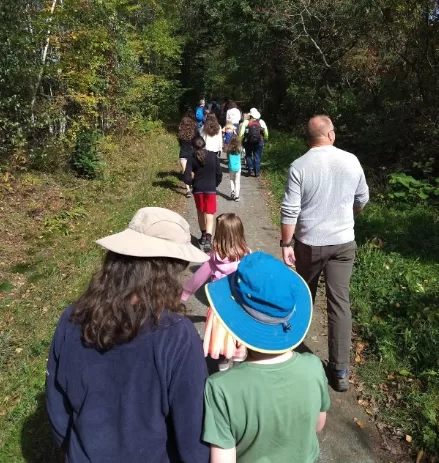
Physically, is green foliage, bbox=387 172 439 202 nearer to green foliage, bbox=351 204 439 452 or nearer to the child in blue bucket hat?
green foliage, bbox=351 204 439 452

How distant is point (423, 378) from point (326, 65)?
15614 mm

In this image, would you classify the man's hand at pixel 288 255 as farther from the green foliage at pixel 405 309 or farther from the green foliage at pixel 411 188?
the green foliage at pixel 411 188

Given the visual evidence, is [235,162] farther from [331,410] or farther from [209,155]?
[331,410]

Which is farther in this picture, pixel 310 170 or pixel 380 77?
pixel 380 77

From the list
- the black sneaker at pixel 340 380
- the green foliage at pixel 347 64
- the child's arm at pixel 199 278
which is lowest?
the black sneaker at pixel 340 380

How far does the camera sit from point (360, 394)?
13.2 ft

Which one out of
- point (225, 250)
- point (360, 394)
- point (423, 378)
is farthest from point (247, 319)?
point (423, 378)

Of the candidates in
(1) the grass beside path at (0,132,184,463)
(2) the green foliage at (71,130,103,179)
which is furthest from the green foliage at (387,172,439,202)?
(2) the green foliage at (71,130,103,179)

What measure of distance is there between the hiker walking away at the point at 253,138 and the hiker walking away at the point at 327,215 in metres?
8.59

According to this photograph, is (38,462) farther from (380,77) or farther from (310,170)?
(380,77)

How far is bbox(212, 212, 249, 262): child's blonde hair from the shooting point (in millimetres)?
4285

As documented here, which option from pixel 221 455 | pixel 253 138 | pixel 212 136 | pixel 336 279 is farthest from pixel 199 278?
pixel 253 138

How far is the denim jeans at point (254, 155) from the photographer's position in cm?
1248

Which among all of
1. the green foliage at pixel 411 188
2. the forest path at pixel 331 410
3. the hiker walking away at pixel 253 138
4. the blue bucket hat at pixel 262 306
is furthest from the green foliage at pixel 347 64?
the blue bucket hat at pixel 262 306
